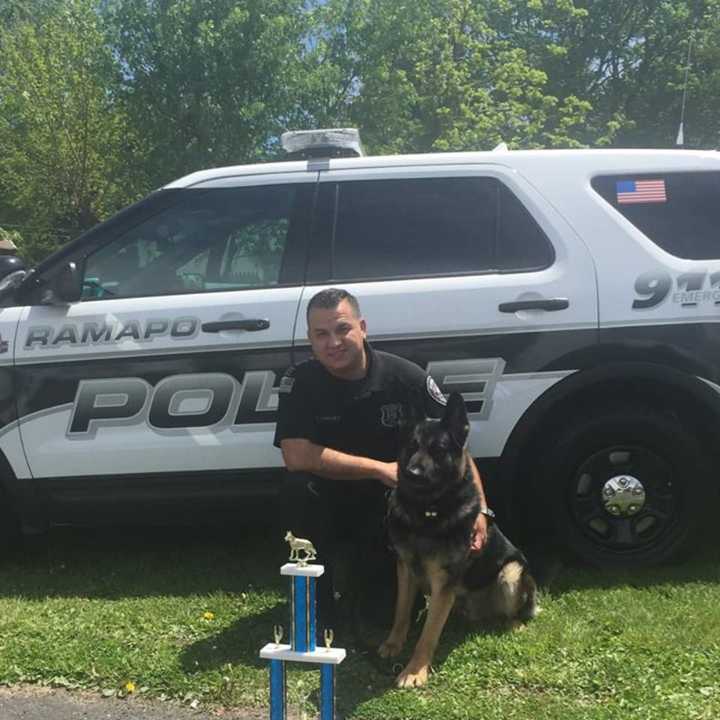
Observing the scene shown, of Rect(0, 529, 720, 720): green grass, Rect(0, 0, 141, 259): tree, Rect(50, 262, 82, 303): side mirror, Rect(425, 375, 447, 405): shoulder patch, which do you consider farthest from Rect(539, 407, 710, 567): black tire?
Rect(0, 0, 141, 259): tree

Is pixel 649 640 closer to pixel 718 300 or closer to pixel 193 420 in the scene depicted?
pixel 718 300

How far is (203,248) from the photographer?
356 cm

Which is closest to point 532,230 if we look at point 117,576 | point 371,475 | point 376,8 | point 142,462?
point 371,475

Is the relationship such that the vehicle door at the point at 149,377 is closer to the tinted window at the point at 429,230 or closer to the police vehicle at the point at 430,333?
the police vehicle at the point at 430,333

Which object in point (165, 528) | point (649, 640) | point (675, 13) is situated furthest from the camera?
point (675, 13)

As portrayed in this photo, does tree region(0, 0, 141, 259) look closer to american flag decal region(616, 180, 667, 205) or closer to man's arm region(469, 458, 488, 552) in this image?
american flag decal region(616, 180, 667, 205)

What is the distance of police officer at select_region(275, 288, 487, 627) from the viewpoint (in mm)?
2936

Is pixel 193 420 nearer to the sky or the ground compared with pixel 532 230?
nearer to the ground

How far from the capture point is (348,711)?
2.50m

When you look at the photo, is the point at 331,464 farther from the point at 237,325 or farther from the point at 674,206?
the point at 674,206

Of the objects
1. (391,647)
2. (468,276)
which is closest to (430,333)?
(468,276)

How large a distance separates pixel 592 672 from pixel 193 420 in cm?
190

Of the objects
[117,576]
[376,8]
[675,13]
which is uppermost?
[675,13]

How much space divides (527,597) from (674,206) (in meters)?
1.83
